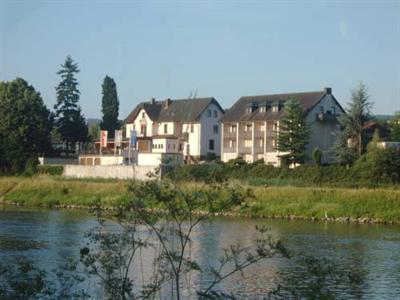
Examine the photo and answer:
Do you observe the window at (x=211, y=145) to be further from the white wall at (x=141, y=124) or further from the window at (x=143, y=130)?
the window at (x=143, y=130)

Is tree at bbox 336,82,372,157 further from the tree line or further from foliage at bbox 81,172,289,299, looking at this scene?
foliage at bbox 81,172,289,299

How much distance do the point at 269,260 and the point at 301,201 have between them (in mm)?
22334

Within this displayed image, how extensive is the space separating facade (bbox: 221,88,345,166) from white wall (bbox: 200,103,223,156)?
241cm

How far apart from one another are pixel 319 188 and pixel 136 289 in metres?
33.2

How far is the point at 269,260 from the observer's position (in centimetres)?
2636

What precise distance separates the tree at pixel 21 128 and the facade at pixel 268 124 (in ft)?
66.3

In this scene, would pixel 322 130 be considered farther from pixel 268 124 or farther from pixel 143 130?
pixel 143 130

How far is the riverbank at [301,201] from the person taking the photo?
45.4m

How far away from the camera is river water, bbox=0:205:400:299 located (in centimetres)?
2114

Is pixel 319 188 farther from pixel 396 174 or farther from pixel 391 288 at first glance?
pixel 391 288

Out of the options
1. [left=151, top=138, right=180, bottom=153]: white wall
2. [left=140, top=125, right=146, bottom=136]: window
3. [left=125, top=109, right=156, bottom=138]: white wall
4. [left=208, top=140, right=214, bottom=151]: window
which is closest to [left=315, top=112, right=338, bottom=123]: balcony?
[left=208, top=140, right=214, bottom=151]: window

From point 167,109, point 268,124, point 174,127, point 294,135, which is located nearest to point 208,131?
point 174,127

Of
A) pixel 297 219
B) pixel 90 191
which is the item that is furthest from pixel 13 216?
pixel 297 219

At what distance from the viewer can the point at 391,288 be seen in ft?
70.0
